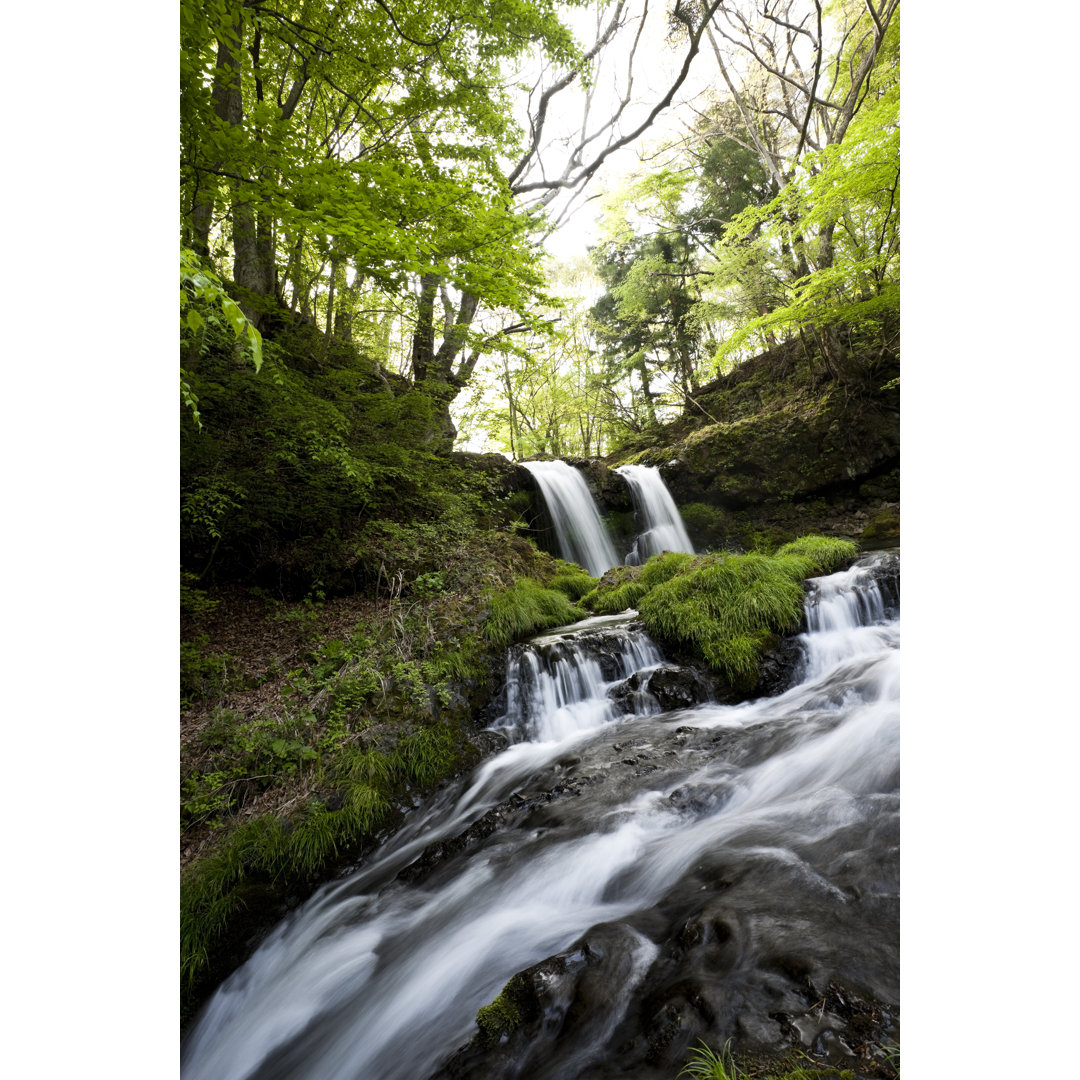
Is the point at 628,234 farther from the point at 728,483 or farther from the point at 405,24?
the point at 728,483

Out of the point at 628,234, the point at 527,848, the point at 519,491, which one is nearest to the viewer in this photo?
the point at 527,848

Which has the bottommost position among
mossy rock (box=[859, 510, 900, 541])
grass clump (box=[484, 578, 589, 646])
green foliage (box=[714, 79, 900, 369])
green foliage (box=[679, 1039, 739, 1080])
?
green foliage (box=[679, 1039, 739, 1080])

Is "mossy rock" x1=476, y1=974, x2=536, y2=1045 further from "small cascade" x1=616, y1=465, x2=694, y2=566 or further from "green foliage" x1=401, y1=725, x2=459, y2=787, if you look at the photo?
"small cascade" x1=616, y1=465, x2=694, y2=566

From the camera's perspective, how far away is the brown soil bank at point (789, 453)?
7852mm

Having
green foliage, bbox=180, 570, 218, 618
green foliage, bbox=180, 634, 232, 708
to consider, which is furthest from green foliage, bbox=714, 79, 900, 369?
green foliage, bbox=180, 570, 218, 618

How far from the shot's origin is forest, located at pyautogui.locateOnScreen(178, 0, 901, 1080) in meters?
1.86

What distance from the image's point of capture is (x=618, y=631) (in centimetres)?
488

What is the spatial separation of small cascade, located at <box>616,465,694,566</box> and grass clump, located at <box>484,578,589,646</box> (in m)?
3.18

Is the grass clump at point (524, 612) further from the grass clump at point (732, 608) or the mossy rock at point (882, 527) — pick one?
the mossy rock at point (882, 527)

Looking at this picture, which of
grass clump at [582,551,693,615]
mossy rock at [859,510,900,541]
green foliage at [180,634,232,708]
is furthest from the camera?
mossy rock at [859,510,900,541]

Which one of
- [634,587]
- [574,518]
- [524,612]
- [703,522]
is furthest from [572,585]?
[703,522]

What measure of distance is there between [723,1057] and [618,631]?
368 cm

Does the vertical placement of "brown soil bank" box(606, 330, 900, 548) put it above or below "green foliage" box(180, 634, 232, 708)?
above

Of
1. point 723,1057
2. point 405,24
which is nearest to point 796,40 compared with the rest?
point 405,24
